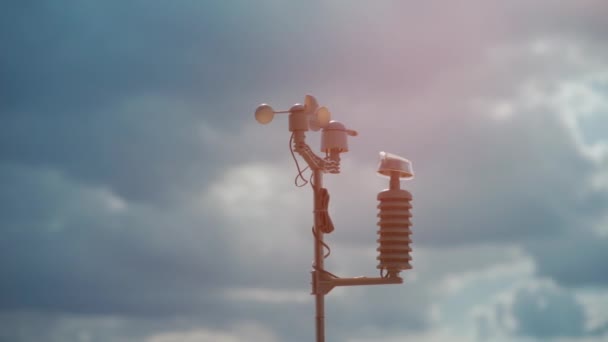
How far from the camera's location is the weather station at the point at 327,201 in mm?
57688

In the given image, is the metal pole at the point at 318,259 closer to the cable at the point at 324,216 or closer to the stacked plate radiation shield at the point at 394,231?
the cable at the point at 324,216

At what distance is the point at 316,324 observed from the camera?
57.4 meters

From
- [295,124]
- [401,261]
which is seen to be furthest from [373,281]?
[295,124]

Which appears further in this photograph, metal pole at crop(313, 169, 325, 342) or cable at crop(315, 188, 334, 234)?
cable at crop(315, 188, 334, 234)

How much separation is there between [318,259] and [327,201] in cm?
178

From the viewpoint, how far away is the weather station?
5769 cm

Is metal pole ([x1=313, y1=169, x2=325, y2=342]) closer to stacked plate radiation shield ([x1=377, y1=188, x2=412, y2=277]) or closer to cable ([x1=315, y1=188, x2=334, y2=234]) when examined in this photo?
cable ([x1=315, y1=188, x2=334, y2=234])

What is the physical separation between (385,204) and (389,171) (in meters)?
1.13

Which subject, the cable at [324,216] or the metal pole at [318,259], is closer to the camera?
the metal pole at [318,259]

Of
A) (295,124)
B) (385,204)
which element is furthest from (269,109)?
(385,204)

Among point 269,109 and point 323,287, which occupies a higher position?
point 269,109

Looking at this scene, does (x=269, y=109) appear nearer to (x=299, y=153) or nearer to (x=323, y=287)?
(x=299, y=153)

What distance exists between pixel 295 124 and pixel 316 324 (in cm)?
609

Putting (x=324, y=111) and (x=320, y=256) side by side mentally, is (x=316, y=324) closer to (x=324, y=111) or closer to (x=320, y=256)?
(x=320, y=256)
